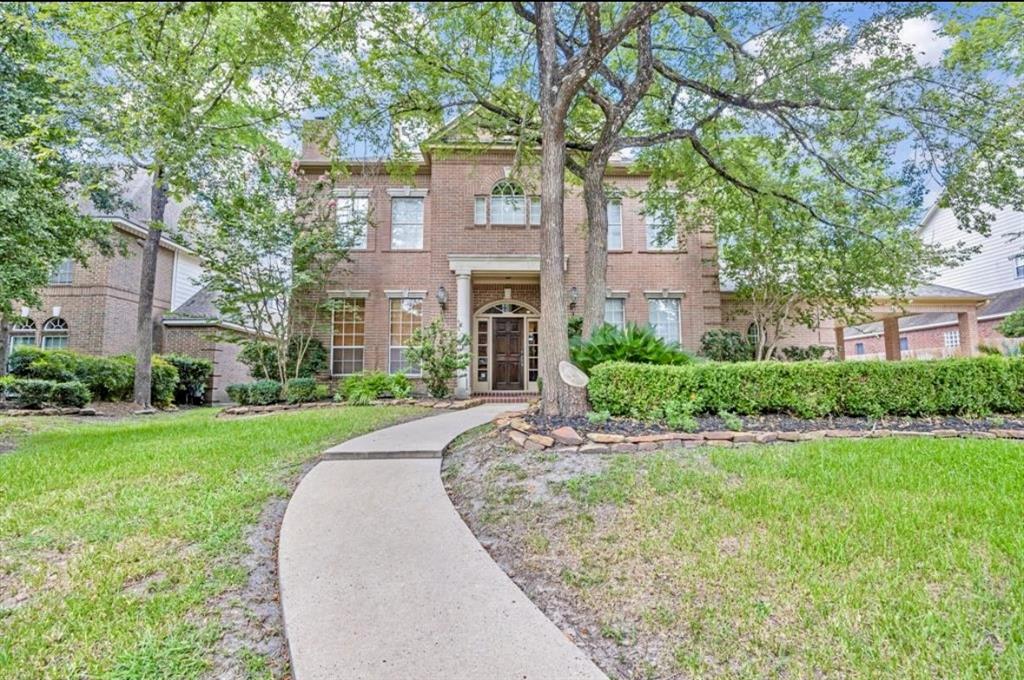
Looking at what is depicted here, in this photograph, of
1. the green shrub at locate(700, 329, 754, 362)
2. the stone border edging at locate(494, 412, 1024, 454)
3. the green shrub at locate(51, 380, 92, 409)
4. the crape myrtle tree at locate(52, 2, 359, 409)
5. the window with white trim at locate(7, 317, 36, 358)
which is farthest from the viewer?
the window with white trim at locate(7, 317, 36, 358)

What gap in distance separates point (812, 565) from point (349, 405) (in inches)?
370

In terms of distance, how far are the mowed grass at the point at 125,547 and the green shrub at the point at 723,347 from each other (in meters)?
9.83

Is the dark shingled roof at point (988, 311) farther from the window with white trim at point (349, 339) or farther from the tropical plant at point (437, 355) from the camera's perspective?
the window with white trim at point (349, 339)

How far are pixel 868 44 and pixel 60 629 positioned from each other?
8625 millimetres

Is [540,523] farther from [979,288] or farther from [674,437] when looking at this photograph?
[979,288]

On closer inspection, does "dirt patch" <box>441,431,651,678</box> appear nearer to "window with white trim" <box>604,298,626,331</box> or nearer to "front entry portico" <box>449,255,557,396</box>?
"front entry portico" <box>449,255,557,396</box>

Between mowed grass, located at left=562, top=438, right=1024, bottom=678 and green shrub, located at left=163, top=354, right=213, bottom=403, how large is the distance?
1452 centimetres

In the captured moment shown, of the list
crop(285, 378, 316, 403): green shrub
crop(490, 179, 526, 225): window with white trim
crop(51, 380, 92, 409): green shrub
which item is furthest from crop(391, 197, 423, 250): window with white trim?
crop(51, 380, 92, 409): green shrub

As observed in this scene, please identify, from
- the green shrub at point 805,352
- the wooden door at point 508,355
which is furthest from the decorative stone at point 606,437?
the green shrub at point 805,352

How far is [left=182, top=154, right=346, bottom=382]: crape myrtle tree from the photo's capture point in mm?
10734

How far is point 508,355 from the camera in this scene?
13.2 metres

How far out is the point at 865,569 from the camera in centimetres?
235

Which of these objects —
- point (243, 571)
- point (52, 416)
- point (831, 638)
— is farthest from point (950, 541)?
point (52, 416)

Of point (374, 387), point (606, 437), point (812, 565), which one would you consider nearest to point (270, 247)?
point (374, 387)
